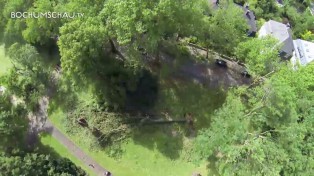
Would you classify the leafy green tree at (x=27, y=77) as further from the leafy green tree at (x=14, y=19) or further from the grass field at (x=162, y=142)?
the grass field at (x=162, y=142)

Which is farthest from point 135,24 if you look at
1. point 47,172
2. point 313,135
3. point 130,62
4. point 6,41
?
point 6,41

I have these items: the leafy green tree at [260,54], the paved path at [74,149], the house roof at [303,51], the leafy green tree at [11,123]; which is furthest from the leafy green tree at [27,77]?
the house roof at [303,51]

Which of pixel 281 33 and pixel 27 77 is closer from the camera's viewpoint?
pixel 27 77

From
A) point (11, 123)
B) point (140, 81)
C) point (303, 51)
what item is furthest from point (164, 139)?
point (303, 51)

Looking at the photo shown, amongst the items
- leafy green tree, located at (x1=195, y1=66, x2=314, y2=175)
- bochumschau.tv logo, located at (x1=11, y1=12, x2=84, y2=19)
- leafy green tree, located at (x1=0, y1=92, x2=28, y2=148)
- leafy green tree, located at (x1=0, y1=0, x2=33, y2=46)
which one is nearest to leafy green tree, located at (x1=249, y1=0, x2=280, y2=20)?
leafy green tree, located at (x1=195, y1=66, x2=314, y2=175)

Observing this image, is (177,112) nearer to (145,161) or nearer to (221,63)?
(145,161)

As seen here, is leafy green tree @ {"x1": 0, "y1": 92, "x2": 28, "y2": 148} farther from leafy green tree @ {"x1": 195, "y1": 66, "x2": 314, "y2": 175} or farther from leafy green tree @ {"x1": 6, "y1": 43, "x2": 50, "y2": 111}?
leafy green tree @ {"x1": 195, "y1": 66, "x2": 314, "y2": 175}
